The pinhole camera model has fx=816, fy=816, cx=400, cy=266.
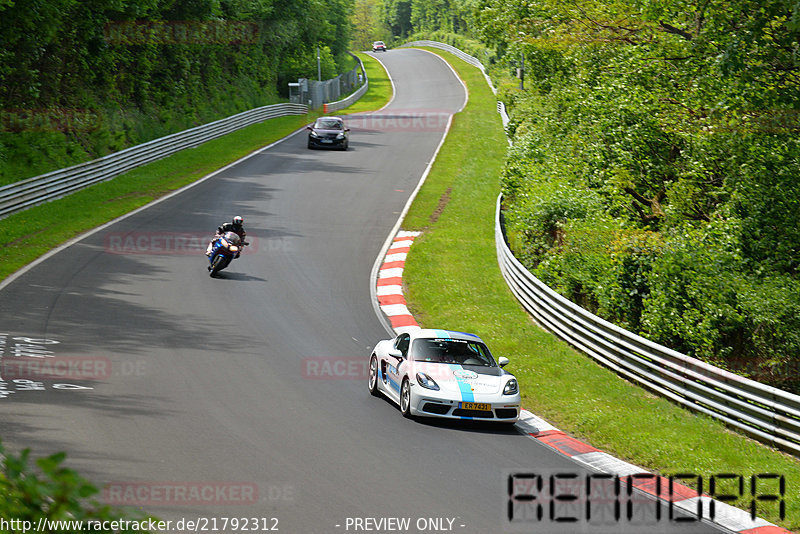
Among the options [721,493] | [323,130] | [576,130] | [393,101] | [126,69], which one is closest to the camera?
[721,493]

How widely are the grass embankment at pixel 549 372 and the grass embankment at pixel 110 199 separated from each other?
32.5 feet

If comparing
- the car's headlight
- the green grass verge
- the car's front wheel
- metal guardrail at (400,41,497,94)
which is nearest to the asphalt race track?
the car's front wheel

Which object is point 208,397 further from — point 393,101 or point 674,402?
point 393,101

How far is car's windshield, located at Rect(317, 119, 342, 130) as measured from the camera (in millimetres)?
45062

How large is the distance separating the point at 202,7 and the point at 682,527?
143 feet

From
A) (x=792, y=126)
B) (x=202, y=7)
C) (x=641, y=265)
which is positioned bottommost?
(x=641, y=265)

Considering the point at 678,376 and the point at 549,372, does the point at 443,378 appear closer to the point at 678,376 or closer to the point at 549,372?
the point at 549,372

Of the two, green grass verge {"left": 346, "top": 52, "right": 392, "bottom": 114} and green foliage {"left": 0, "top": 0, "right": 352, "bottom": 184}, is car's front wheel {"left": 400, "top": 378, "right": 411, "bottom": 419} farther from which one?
green grass verge {"left": 346, "top": 52, "right": 392, "bottom": 114}

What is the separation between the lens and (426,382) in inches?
490

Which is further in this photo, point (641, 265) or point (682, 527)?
point (641, 265)

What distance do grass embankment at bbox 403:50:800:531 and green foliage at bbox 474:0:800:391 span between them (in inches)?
58.1

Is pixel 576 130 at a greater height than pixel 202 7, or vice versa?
pixel 202 7

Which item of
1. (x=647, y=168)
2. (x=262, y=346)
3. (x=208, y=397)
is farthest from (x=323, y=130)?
(x=208, y=397)

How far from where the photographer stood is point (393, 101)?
74438mm
